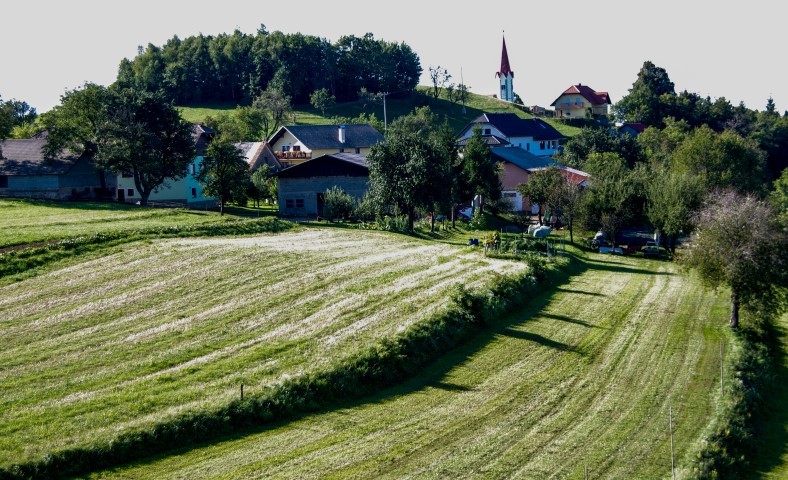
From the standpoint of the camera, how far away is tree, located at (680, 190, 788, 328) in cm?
3042

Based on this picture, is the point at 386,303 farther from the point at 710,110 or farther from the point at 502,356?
the point at 710,110

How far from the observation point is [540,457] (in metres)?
18.7

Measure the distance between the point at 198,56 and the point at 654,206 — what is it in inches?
4050

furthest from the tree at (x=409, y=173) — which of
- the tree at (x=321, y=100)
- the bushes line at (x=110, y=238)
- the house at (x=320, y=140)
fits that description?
the tree at (x=321, y=100)

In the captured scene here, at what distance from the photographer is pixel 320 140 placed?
87.6 m

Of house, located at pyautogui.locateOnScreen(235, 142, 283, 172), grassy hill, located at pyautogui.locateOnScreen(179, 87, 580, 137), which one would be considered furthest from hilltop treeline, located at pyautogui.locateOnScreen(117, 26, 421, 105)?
house, located at pyautogui.locateOnScreen(235, 142, 283, 172)

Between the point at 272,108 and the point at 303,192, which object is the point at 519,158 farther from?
the point at 272,108

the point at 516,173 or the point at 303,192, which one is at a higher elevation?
the point at 516,173

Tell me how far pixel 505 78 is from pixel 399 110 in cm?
2792

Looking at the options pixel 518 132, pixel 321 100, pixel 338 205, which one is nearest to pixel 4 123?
pixel 338 205

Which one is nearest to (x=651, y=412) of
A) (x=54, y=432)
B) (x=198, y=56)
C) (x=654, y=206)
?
(x=54, y=432)

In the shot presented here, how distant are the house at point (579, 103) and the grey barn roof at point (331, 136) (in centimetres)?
5853

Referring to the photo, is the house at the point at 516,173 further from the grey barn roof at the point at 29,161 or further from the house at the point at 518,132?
the grey barn roof at the point at 29,161

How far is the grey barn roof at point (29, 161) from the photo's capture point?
61.6m
